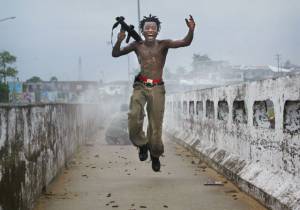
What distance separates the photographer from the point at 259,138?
801 cm

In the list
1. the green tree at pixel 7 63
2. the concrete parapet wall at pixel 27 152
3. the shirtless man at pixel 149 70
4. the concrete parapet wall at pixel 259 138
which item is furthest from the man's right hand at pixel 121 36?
the green tree at pixel 7 63

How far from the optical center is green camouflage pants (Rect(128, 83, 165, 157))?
7.11 metres

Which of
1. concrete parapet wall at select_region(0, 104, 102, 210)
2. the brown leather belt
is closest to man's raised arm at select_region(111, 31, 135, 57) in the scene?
the brown leather belt

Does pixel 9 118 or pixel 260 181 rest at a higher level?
pixel 9 118

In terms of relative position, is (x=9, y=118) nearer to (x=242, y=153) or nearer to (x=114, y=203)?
(x=114, y=203)

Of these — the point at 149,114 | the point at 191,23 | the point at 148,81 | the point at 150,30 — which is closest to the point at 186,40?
the point at 191,23

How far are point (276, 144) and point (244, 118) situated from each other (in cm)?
213

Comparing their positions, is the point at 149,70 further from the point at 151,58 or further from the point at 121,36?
the point at 121,36

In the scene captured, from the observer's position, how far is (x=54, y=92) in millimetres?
108812

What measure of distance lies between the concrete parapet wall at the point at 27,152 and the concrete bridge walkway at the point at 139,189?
360mm

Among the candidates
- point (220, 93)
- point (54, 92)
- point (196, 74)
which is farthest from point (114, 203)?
point (196, 74)

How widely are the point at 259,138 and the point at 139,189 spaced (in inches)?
78.2

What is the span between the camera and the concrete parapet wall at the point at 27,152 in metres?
5.55

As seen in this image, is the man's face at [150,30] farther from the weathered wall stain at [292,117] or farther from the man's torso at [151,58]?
the weathered wall stain at [292,117]
